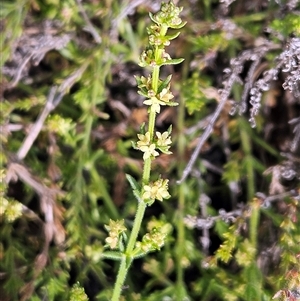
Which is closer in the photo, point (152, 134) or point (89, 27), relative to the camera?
point (152, 134)

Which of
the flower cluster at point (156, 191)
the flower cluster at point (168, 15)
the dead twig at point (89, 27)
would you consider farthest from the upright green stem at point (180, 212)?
the flower cluster at point (168, 15)

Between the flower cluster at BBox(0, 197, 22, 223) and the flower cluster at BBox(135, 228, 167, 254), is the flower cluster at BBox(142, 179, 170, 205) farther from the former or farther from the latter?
the flower cluster at BBox(0, 197, 22, 223)

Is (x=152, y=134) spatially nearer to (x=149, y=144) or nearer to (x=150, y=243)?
(x=149, y=144)

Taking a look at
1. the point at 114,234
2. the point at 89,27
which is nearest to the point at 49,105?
the point at 89,27

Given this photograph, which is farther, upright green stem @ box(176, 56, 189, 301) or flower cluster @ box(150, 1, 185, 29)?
upright green stem @ box(176, 56, 189, 301)

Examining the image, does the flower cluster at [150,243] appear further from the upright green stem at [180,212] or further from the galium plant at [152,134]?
the upright green stem at [180,212]

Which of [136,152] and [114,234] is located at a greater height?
[114,234]

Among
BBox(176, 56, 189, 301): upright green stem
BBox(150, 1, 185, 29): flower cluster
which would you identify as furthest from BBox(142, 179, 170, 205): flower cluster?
BBox(176, 56, 189, 301): upright green stem
